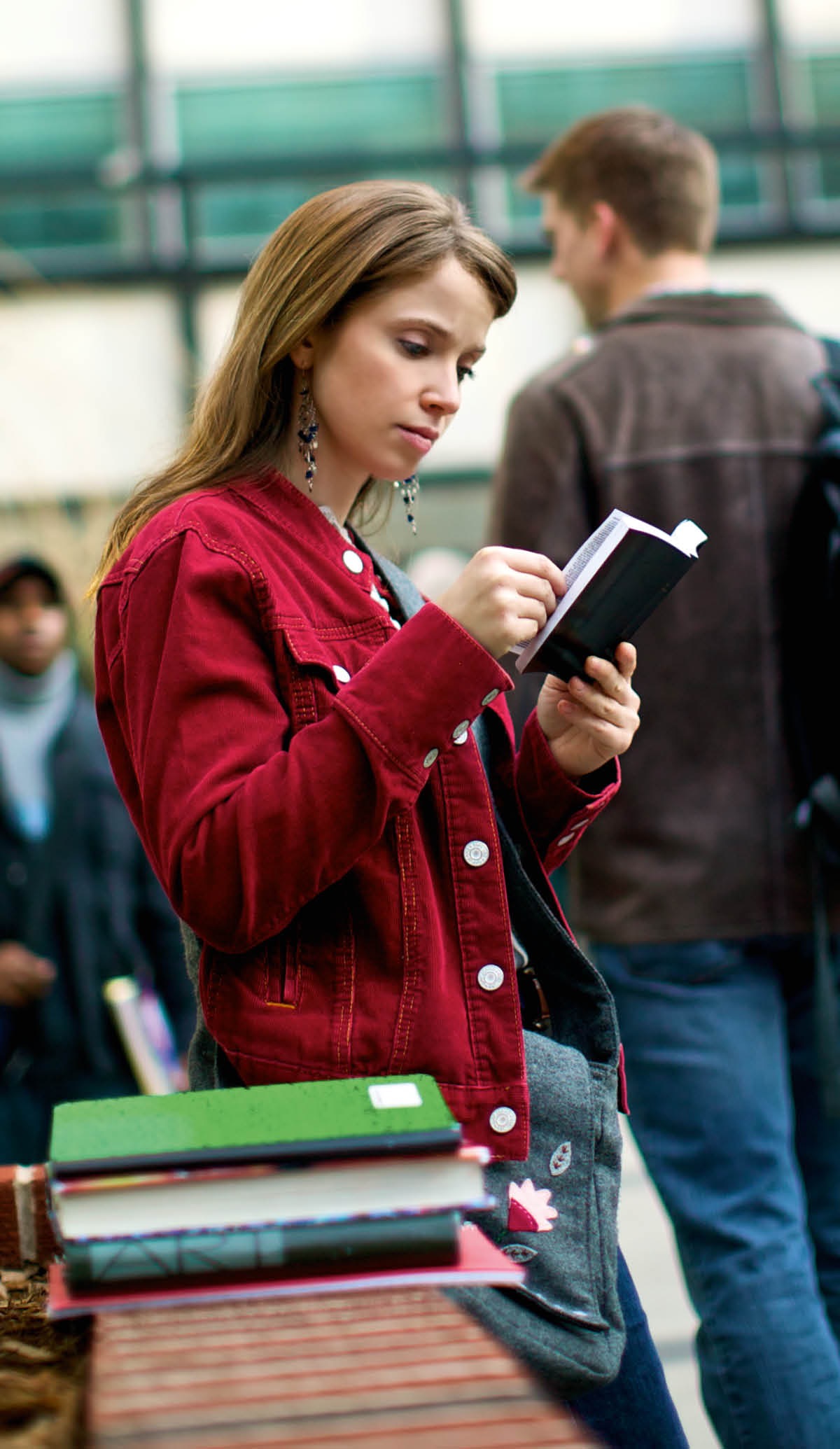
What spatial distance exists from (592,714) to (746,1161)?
0.81 meters

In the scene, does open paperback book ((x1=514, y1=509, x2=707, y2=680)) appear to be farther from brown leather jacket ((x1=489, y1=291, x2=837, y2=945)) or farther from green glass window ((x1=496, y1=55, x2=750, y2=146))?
green glass window ((x1=496, y1=55, x2=750, y2=146))

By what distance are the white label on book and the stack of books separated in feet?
0.11

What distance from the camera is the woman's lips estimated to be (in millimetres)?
1515

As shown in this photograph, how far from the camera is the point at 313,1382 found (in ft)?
2.63

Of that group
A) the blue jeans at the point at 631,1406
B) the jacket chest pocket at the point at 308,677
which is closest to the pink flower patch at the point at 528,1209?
the blue jeans at the point at 631,1406

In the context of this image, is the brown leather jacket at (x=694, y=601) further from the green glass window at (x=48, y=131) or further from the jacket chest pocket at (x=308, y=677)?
the green glass window at (x=48, y=131)

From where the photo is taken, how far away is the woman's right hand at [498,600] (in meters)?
1.32

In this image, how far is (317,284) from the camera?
150 centimetres

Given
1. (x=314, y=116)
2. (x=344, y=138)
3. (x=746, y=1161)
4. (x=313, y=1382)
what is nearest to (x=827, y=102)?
(x=344, y=138)

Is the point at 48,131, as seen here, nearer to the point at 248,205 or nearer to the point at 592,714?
the point at 248,205

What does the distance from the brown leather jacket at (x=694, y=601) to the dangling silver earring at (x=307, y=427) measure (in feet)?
2.72

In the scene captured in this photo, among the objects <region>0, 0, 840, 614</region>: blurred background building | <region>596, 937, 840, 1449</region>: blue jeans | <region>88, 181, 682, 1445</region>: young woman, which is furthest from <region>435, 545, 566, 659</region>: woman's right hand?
<region>0, 0, 840, 614</region>: blurred background building

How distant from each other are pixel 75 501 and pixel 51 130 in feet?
6.59

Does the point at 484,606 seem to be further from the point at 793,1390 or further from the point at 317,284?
the point at 793,1390
